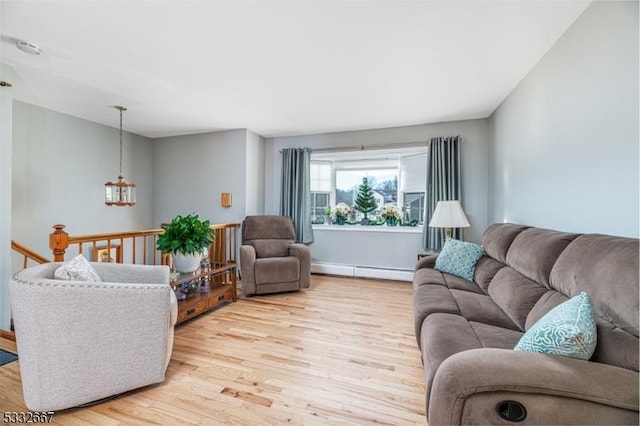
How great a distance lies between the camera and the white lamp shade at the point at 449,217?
3236 millimetres

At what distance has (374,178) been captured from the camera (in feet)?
15.1

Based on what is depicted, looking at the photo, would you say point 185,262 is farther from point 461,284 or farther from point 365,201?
point 365,201

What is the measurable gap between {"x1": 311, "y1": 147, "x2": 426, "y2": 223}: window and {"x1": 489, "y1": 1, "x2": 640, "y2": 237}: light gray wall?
167 cm

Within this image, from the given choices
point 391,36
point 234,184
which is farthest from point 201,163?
point 391,36

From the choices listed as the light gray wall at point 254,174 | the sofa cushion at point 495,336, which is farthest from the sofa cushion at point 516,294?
the light gray wall at point 254,174

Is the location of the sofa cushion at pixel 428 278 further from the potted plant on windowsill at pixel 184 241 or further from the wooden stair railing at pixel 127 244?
the wooden stair railing at pixel 127 244

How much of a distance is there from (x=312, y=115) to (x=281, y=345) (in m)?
2.86

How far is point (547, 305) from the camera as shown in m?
1.40

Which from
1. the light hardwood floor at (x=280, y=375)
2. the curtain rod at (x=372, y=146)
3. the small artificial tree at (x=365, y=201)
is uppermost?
the curtain rod at (x=372, y=146)

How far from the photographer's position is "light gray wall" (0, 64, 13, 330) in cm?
231

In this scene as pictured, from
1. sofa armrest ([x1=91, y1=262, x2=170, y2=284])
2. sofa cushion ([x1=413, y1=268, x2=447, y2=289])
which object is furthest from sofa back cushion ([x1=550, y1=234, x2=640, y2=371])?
sofa armrest ([x1=91, y1=262, x2=170, y2=284])

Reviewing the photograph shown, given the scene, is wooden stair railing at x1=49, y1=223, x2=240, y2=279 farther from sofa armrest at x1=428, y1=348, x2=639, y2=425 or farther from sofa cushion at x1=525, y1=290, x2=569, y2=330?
sofa cushion at x1=525, y1=290, x2=569, y2=330

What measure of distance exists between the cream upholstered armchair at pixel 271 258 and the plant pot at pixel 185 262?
0.75 m

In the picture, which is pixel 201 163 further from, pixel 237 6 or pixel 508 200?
pixel 508 200
